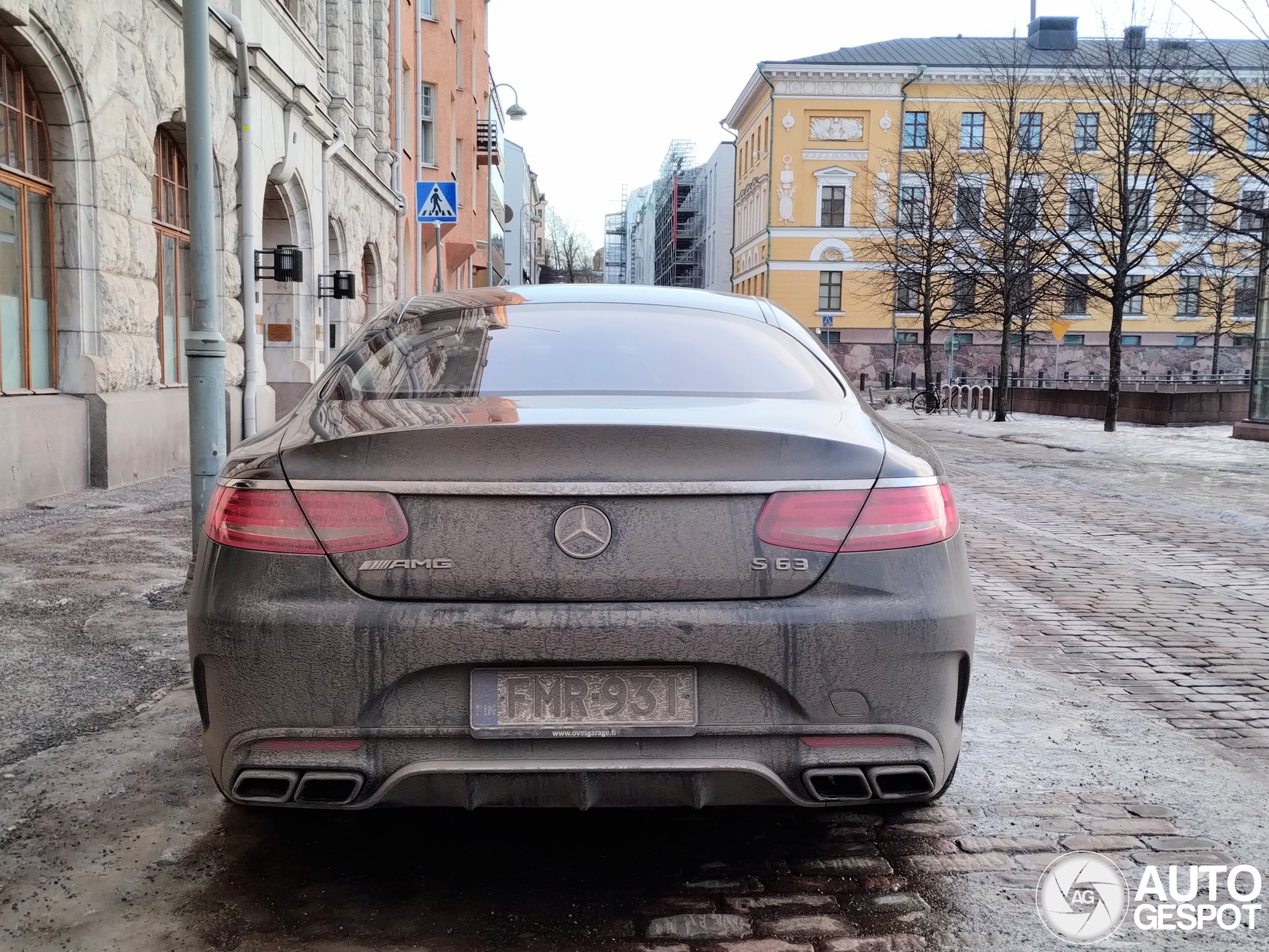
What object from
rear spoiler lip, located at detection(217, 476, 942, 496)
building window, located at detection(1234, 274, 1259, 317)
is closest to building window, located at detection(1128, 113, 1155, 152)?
rear spoiler lip, located at detection(217, 476, 942, 496)

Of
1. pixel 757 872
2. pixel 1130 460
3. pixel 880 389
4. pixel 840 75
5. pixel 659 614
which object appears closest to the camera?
pixel 659 614

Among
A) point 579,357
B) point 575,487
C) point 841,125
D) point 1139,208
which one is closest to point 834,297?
point 841,125

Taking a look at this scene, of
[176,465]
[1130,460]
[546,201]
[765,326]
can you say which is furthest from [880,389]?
[546,201]

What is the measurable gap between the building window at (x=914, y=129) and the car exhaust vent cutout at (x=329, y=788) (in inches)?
2482

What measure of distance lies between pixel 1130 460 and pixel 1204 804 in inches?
604

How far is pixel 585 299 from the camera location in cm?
401

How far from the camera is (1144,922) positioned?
288 cm

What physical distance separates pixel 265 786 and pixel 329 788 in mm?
164

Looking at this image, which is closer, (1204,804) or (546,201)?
(1204,804)

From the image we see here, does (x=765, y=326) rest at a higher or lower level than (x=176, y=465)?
higher

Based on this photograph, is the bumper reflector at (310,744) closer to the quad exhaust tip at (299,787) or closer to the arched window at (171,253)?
the quad exhaust tip at (299,787)

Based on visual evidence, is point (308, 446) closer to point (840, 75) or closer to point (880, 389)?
point (880, 389)

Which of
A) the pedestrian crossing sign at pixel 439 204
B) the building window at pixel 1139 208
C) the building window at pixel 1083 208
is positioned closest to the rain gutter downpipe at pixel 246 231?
the pedestrian crossing sign at pixel 439 204

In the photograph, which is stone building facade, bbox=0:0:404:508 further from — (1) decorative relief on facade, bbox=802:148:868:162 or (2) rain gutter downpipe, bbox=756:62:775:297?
(1) decorative relief on facade, bbox=802:148:868:162
